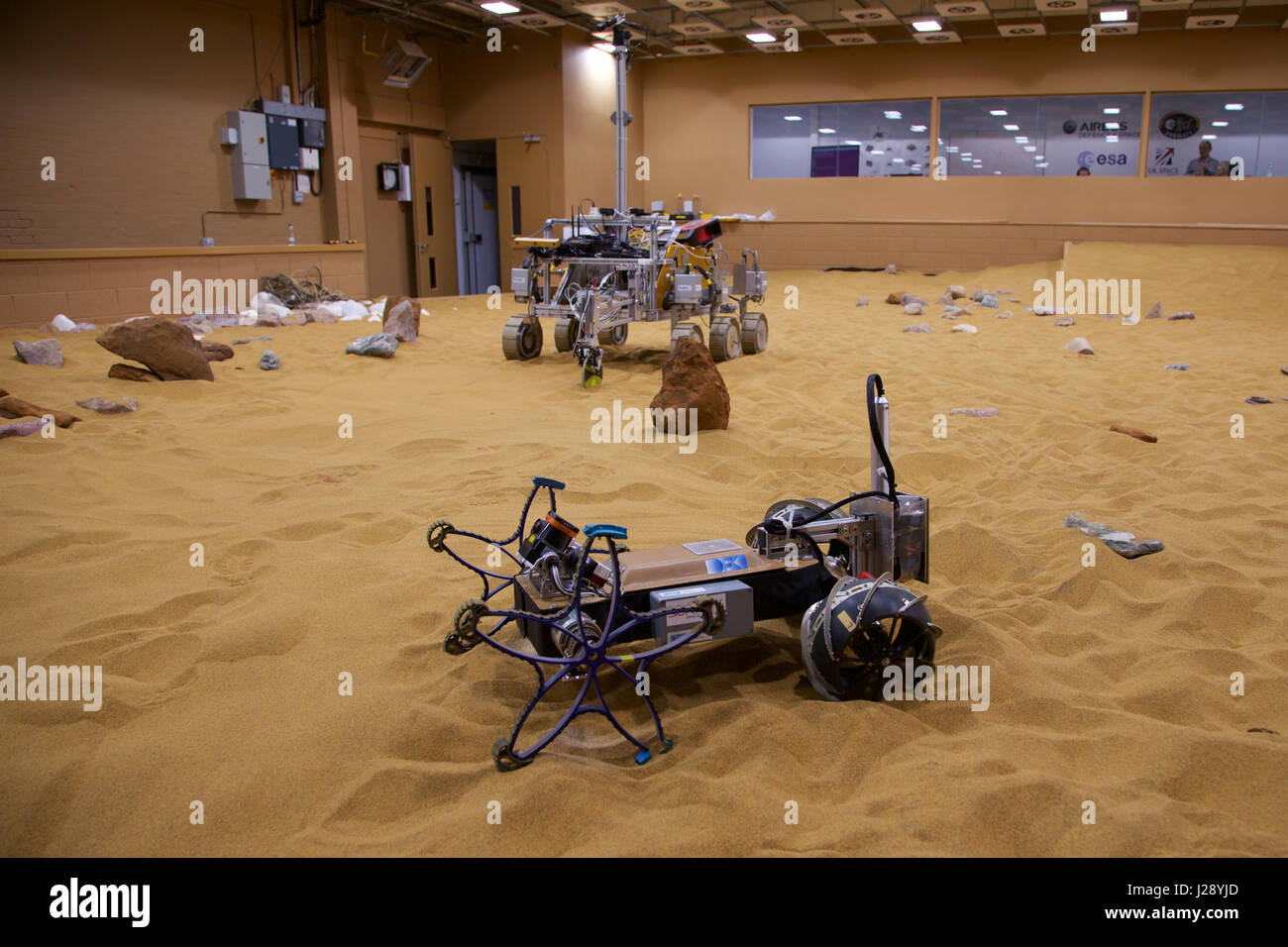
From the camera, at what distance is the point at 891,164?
16562 mm

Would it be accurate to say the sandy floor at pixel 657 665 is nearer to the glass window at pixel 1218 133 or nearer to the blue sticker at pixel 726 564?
the blue sticker at pixel 726 564

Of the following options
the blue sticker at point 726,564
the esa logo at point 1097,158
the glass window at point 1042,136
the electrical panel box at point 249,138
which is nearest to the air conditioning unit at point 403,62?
the electrical panel box at point 249,138

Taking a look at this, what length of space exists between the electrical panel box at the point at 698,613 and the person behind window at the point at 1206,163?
15851mm

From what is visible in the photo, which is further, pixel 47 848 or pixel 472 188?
pixel 472 188

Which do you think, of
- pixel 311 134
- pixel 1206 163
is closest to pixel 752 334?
pixel 311 134

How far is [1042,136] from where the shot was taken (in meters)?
15.7

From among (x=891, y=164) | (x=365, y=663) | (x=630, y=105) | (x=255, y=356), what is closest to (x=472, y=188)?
(x=630, y=105)

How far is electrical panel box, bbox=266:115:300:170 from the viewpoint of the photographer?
40.3ft

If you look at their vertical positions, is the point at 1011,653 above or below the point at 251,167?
below

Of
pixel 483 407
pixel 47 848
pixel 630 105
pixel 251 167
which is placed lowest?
pixel 47 848

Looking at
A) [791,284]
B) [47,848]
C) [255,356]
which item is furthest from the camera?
[791,284]
